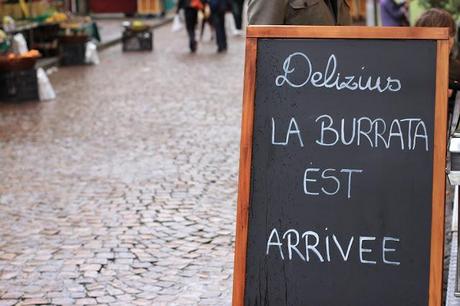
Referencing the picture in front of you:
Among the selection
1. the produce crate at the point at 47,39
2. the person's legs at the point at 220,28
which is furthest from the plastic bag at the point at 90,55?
the person's legs at the point at 220,28

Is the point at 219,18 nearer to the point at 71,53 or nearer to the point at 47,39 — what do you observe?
the point at 71,53

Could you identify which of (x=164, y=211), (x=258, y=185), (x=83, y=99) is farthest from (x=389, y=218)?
(x=83, y=99)

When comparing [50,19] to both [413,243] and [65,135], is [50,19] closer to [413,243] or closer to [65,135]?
[65,135]

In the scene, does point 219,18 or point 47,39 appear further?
point 219,18

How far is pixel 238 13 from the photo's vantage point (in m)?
25.9

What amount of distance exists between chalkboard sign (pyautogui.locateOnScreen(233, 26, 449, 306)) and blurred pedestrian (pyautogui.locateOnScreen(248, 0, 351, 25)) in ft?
2.93

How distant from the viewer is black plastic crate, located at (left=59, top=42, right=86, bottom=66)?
18.2 m

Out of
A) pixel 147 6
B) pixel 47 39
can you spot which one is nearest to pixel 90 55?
pixel 47 39

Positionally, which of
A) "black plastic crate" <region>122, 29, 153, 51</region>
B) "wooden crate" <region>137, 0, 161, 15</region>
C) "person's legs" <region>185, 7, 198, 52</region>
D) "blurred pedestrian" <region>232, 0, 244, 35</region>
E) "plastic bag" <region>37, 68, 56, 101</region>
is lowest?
"plastic bag" <region>37, 68, 56, 101</region>

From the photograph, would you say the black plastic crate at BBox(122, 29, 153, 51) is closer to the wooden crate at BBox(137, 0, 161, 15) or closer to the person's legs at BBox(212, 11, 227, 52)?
the person's legs at BBox(212, 11, 227, 52)

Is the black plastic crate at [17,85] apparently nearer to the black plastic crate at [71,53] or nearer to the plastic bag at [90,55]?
the black plastic crate at [71,53]

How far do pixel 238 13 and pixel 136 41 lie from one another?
510 cm

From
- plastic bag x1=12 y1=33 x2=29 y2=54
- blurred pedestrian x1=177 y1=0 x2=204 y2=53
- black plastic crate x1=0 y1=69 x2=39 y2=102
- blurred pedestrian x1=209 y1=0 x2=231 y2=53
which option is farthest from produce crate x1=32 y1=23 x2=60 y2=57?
black plastic crate x1=0 y1=69 x2=39 y2=102

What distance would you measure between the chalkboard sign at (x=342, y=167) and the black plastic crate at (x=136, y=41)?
693 inches
